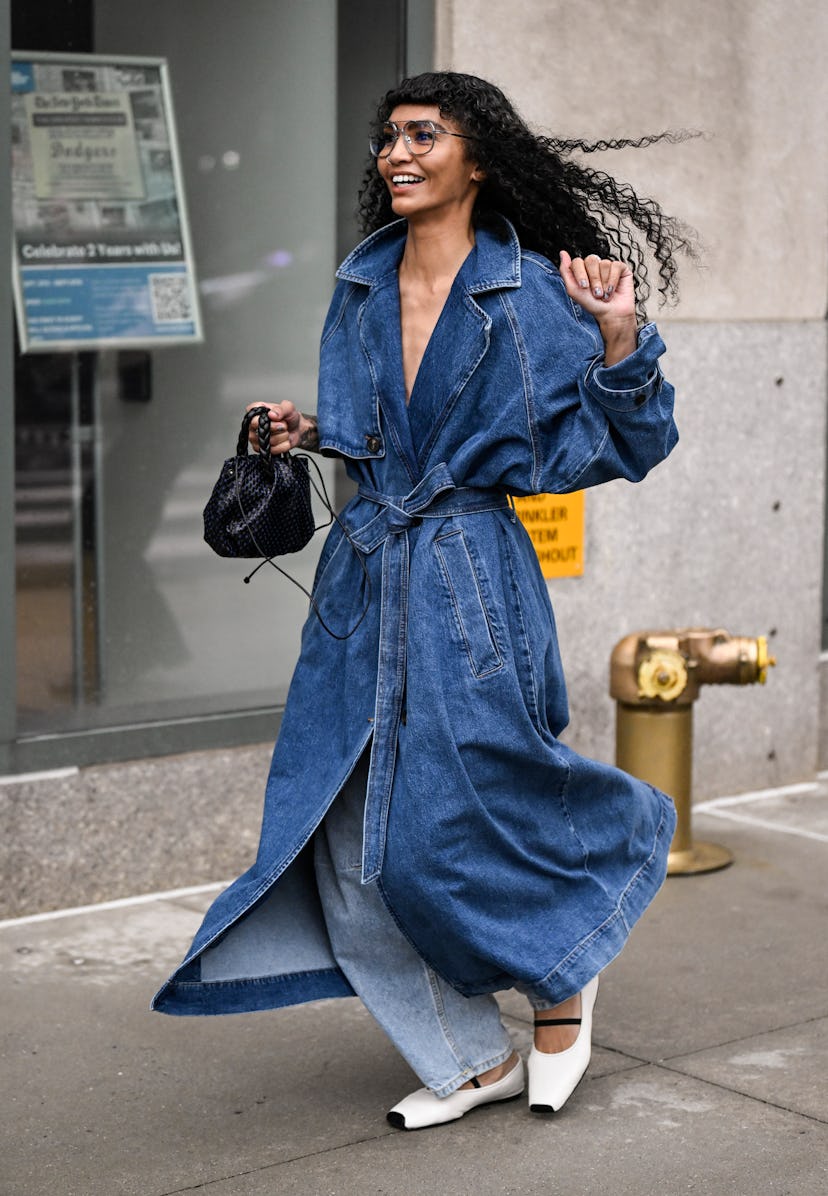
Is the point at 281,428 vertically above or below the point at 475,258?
below

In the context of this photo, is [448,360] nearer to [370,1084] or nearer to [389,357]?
[389,357]

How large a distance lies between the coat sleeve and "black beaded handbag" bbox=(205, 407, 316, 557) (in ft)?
1.56

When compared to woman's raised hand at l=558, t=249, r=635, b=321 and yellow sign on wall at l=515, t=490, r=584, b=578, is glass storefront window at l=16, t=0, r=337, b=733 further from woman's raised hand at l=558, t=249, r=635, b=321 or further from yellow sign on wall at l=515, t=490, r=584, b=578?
woman's raised hand at l=558, t=249, r=635, b=321

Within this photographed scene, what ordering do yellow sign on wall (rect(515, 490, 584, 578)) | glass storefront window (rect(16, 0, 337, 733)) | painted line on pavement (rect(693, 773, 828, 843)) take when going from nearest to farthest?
glass storefront window (rect(16, 0, 337, 733)) → yellow sign on wall (rect(515, 490, 584, 578)) → painted line on pavement (rect(693, 773, 828, 843))

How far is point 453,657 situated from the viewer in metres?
3.56

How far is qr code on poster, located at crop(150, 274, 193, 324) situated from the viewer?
Answer: 18.1 ft

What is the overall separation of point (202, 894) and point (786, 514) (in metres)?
2.52

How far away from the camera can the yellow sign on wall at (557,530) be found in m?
5.90

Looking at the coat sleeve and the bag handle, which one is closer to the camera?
the coat sleeve

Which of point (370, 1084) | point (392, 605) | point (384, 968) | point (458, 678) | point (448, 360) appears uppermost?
point (448, 360)

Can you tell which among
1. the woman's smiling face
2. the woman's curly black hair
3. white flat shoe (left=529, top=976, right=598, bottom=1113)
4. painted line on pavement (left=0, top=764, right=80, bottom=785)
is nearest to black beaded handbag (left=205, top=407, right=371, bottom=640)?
the woman's smiling face

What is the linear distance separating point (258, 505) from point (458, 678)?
20.1 inches

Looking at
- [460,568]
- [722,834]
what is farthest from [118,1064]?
[722,834]

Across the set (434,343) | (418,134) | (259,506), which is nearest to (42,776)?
(259,506)
